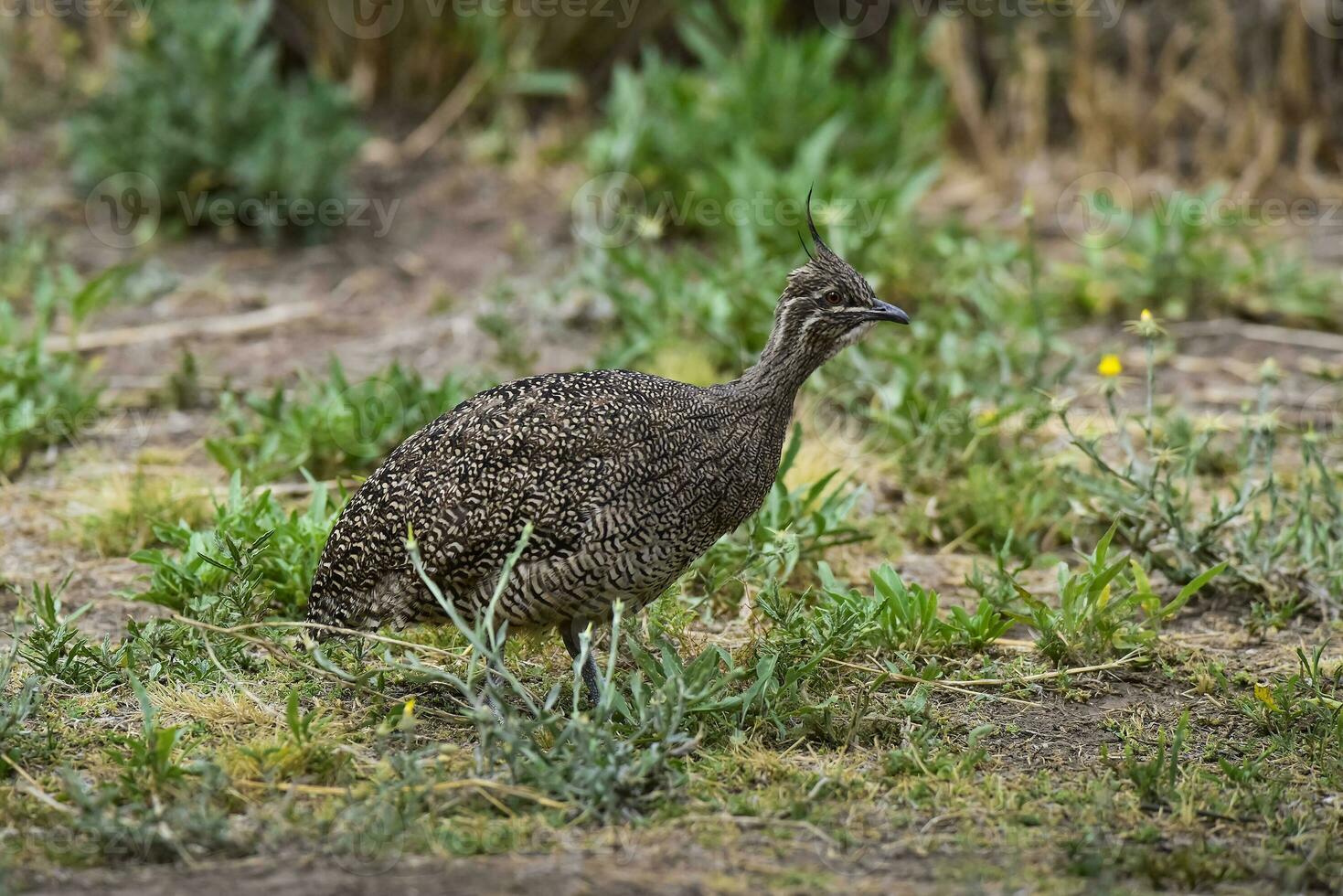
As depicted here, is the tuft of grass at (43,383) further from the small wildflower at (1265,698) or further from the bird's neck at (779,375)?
the small wildflower at (1265,698)

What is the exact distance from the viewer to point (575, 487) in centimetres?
421

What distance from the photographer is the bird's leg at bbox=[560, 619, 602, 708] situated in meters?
4.47

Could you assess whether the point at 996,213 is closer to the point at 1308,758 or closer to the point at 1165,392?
the point at 1165,392

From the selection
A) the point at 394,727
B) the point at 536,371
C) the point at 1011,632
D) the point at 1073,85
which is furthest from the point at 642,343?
the point at 1073,85

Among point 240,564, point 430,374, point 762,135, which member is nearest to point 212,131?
point 430,374

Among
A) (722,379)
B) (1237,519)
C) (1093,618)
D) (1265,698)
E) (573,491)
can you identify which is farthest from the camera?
(722,379)

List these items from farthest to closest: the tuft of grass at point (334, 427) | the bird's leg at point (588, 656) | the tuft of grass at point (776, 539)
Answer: the tuft of grass at point (334, 427), the tuft of grass at point (776, 539), the bird's leg at point (588, 656)

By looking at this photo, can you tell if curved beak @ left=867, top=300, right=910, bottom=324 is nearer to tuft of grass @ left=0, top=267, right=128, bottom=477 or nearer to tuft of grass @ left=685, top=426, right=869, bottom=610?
tuft of grass @ left=685, top=426, right=869, bottom=610

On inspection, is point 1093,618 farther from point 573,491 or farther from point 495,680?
point 495,680

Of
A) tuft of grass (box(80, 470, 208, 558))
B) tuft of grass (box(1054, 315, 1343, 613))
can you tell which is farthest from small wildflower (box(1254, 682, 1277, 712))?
tuft of grass (box(80, 470, 208, 558))

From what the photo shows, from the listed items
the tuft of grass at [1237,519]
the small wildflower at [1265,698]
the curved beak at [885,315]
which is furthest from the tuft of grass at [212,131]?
the small wildflower at [1265,698]

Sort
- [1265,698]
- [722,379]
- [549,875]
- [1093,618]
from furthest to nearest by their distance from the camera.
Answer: [722,379] → [1093,618] → [1265,698] → [549,875]

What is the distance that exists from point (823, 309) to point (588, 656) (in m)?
1.22

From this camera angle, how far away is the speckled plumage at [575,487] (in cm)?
418
